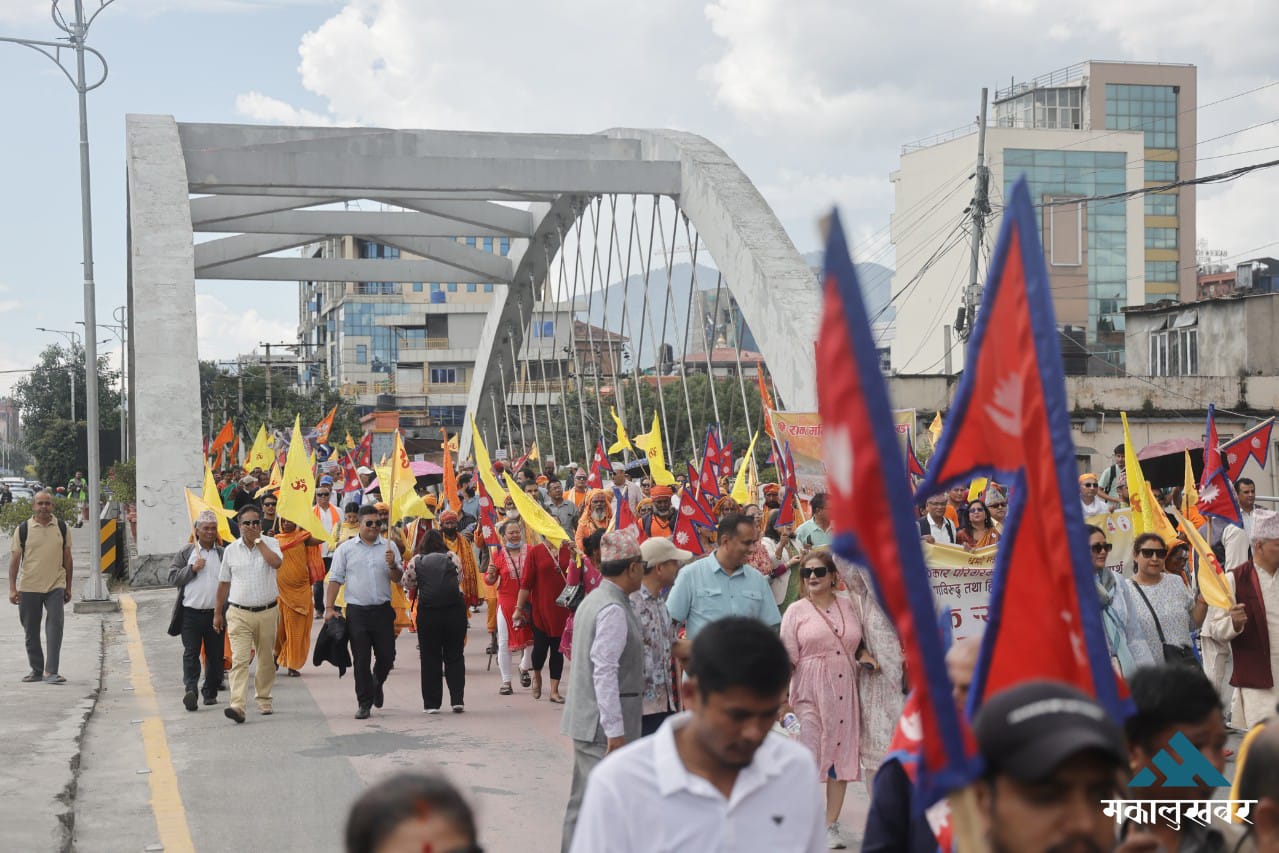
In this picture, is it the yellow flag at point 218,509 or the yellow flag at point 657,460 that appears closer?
the yellow flag at point 218,509

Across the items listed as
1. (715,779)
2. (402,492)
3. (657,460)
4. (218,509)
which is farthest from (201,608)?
(715,779)

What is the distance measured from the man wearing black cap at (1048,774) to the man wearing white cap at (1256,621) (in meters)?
6.69

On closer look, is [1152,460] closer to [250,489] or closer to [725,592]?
[250,489]

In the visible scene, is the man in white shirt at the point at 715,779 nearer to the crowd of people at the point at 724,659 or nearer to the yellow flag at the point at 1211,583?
the crowd of people at the point at 724,659

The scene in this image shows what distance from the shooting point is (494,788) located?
873cm

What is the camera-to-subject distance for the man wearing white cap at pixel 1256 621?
27.9 feet

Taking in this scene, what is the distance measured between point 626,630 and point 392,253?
348ft

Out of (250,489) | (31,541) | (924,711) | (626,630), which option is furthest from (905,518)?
(250,489)

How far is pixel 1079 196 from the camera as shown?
76062 millimetres

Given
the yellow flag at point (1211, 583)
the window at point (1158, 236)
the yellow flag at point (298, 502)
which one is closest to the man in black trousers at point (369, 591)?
the yellow flag at point (298, 502)

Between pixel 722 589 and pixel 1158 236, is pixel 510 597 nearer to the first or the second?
pixel 722 589

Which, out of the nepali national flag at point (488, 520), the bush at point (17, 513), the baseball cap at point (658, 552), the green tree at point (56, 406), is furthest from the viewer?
the green tree at point (56, 406)

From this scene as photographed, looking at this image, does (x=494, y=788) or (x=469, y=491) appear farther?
(x=469, y=491)

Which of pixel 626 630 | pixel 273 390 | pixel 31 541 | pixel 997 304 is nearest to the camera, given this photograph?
pixel 997 304
